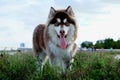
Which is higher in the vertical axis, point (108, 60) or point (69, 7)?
point (69, 7)

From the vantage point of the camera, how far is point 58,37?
11.8m

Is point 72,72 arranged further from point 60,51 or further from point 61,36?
point 60,51

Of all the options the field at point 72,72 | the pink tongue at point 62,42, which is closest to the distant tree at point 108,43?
the pink tongue at point 62,42

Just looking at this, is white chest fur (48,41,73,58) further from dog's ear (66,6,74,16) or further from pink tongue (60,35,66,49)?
dog's ear (66,6,74,16)

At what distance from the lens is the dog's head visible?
11.6 metres

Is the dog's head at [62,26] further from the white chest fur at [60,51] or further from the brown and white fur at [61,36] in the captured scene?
the white chest fur at [60,51]

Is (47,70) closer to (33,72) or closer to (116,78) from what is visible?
(33,72)

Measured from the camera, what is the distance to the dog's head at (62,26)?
11648 millimetres

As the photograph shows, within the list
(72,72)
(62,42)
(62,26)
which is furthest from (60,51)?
(72,72)

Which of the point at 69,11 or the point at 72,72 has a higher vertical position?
the point at 69,11

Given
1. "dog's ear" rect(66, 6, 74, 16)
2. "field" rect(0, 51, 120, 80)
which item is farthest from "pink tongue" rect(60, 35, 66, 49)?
"field" rect(0, 51, 120, 80)

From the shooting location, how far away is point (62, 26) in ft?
37.9

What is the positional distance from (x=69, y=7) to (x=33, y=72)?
3.15 metres

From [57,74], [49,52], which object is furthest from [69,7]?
[57,74]
